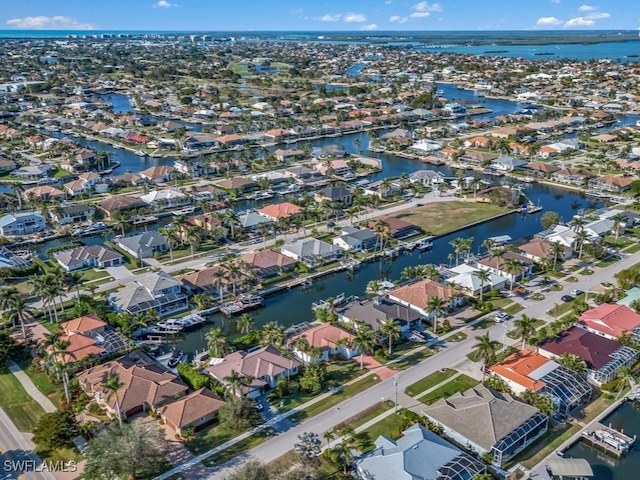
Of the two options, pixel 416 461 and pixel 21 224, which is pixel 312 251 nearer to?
pixel 416 461

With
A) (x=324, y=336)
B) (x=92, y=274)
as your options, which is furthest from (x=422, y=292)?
(x=92, y=274)

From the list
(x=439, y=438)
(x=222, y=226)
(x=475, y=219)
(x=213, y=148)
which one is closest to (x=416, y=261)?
(x=475, y=219)

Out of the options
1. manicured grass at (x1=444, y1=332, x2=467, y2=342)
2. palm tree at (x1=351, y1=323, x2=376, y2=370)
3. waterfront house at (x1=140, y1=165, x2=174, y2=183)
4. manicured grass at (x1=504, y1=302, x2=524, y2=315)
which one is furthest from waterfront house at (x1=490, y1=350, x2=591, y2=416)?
waterfront house at (x1=140, y1=165, x2=174, y2=183)

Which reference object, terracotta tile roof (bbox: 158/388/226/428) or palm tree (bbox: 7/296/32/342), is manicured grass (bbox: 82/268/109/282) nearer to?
palm tree (bbox: 7/296/32/342)

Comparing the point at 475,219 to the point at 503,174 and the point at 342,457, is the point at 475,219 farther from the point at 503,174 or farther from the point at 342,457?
the point at 342,457

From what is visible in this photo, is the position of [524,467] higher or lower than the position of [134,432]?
lower

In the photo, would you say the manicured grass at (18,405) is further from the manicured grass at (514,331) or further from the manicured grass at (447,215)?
the manicured grass at (447,215)

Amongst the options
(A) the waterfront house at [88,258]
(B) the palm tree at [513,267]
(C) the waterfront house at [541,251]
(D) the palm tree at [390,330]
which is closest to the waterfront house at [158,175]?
A: (A) the waterfront house at [88,258]
